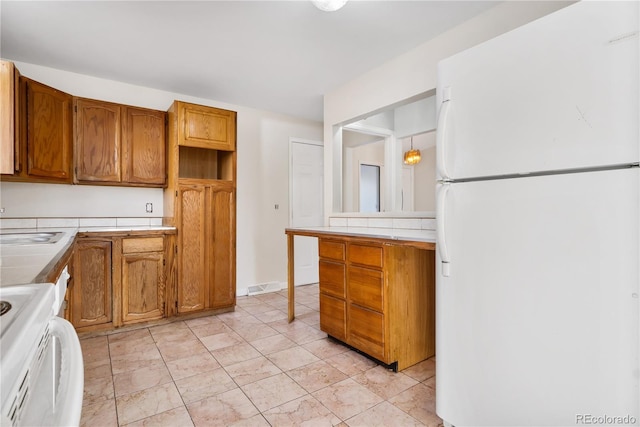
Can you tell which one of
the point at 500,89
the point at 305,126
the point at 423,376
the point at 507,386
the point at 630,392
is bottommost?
the point at 423,376

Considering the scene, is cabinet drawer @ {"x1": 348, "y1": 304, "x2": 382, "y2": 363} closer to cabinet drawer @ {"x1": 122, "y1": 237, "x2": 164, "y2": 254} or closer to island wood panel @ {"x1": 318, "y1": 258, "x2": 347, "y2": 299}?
island wood panel @ {"x1": 318, "y1": 258, "x2": 347, "y2": 299}

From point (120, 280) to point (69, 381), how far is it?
8.82 ft

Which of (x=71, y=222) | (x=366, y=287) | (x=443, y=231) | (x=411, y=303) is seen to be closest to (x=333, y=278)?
(x=366, y=287)

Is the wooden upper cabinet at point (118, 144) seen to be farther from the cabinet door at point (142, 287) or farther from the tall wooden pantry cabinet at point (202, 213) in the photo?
the cabinet door at point (142, 287)

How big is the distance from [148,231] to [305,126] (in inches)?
100

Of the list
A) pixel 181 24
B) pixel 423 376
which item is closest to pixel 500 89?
pixel 423 376

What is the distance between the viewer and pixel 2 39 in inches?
94.7

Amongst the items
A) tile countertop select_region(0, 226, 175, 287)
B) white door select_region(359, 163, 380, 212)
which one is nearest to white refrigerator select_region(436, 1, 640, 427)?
tile countertop select_region(0, 226, 175, 287)

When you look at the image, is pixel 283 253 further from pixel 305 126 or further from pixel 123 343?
pixel 123 343

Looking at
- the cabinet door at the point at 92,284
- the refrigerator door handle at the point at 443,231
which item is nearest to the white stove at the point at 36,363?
the refrigerator door handle at the point at 443,231

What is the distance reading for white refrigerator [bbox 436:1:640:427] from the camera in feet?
3.31

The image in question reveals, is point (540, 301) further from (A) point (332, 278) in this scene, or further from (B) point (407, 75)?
(B) point (407, 75)

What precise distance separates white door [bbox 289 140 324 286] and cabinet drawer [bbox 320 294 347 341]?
6.03ft

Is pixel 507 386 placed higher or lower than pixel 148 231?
lower
